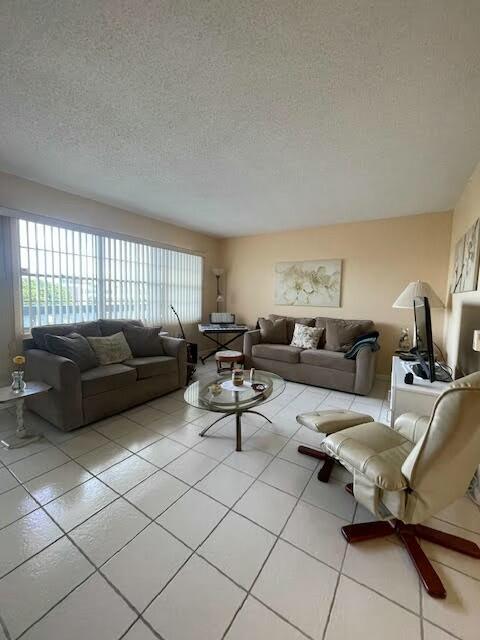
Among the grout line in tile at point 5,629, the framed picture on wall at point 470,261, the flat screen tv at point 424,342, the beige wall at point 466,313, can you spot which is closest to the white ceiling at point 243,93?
the beige wall at point 466,313

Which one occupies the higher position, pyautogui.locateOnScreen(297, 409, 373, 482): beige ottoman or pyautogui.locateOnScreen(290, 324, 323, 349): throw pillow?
pyautogui.locateOnScreen(290, 324, 323, 349): throw pillow

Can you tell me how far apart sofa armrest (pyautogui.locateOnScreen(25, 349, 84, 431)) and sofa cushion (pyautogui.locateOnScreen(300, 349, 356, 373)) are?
8.76 ft

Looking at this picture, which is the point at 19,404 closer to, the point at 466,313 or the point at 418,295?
the point at 466,313

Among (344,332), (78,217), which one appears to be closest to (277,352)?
(344,332)

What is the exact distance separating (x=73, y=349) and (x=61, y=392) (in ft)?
1.57

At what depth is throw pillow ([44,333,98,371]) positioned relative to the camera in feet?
8.21

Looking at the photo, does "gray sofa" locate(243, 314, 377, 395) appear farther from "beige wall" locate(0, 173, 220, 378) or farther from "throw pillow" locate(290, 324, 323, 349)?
"beige wall" locate(0, 173, 220, 378)

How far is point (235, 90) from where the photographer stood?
1490 mm

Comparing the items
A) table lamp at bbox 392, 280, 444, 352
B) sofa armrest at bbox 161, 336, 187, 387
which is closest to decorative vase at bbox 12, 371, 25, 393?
sofa armrest at bbox 161, 336, 187, 387

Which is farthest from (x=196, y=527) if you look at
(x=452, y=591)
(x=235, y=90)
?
(x=235, y=90)

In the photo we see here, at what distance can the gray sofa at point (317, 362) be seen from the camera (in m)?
3.25

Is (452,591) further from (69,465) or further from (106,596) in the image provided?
(69,465)

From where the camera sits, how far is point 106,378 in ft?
8.16

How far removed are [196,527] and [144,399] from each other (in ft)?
5.59
